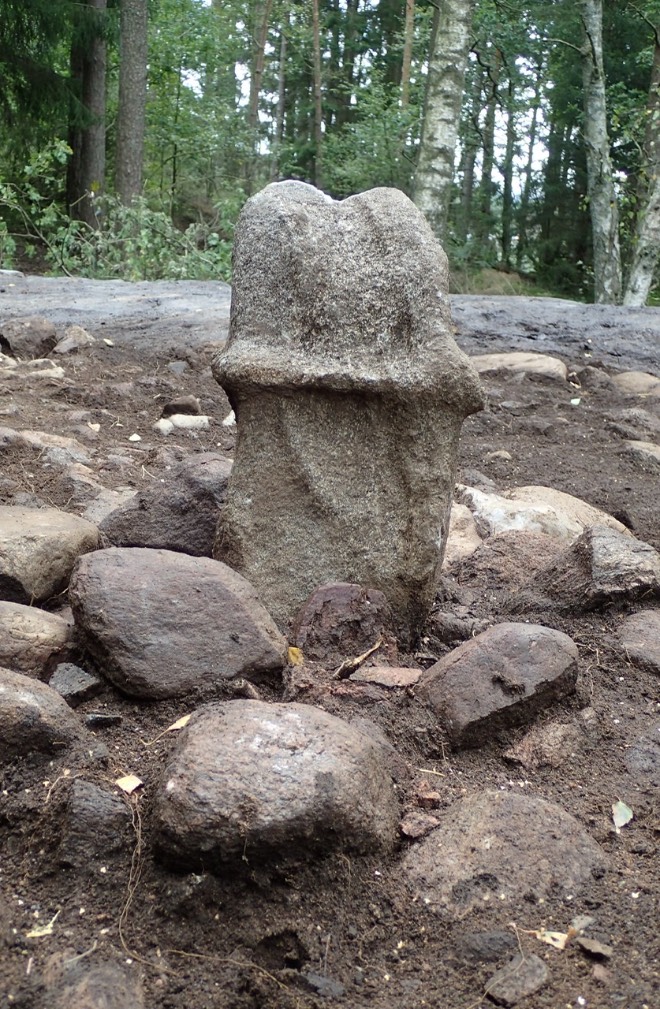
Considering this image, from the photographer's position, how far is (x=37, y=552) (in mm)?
2943

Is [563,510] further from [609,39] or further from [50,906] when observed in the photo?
[609,39]

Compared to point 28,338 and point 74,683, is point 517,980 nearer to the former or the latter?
point 74,683

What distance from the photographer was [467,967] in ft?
6.00

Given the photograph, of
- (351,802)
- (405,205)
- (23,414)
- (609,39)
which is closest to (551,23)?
(609,39)

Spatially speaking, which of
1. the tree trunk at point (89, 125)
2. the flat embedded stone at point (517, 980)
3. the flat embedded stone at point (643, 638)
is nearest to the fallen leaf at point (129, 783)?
the flat embedded stone at point (517, 980)

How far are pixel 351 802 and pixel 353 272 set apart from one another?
58.9 inches

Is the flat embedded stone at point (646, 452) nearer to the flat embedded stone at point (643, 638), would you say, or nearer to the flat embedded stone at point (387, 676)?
the flat embedded stone at point (643, 638)

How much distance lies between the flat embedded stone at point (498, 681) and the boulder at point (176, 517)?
3.32ft

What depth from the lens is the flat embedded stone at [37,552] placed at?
288cm

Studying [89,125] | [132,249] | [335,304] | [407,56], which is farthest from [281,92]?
[335,304]

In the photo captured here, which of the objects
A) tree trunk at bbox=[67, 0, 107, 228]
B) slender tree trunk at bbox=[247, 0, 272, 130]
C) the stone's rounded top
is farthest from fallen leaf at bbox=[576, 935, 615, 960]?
slender tree trunk at bbox=[247, 0, 272, 130]

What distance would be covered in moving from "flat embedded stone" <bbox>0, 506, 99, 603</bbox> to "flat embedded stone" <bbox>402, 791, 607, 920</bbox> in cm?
135

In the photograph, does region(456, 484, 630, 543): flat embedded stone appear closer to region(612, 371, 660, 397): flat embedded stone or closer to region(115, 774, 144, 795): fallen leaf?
region(115, 774, 144, 795): fallen leaf

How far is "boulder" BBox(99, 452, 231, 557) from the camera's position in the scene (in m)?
3.29
